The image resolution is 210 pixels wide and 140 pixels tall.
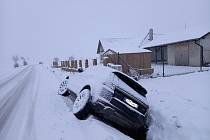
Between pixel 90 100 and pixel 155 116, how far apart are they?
2417 mm

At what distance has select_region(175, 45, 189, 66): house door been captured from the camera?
30.2 m

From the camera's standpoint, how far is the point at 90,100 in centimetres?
698

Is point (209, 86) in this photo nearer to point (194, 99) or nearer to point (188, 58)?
point (194, 99)

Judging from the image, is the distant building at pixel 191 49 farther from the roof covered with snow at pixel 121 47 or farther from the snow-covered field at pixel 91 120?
the snow-covered field at pixel 91 120

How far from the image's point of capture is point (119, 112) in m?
6.50

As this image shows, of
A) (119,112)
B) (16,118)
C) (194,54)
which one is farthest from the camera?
(194,54)

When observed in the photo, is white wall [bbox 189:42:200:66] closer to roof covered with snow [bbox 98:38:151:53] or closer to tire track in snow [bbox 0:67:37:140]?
roof covered with snow [bbox 98:38:151:53]

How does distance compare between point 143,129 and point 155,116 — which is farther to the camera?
point 155,116

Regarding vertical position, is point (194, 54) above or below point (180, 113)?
above

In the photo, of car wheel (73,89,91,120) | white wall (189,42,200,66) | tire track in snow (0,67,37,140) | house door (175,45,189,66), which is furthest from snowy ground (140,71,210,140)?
house door (175,45,189,66)

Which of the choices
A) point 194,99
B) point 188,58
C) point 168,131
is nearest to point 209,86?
point 194,99

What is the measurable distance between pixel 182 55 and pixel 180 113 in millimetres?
23927

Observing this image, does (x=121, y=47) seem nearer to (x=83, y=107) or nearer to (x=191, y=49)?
(x=191, y=49)

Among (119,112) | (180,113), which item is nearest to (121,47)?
(180,113)
